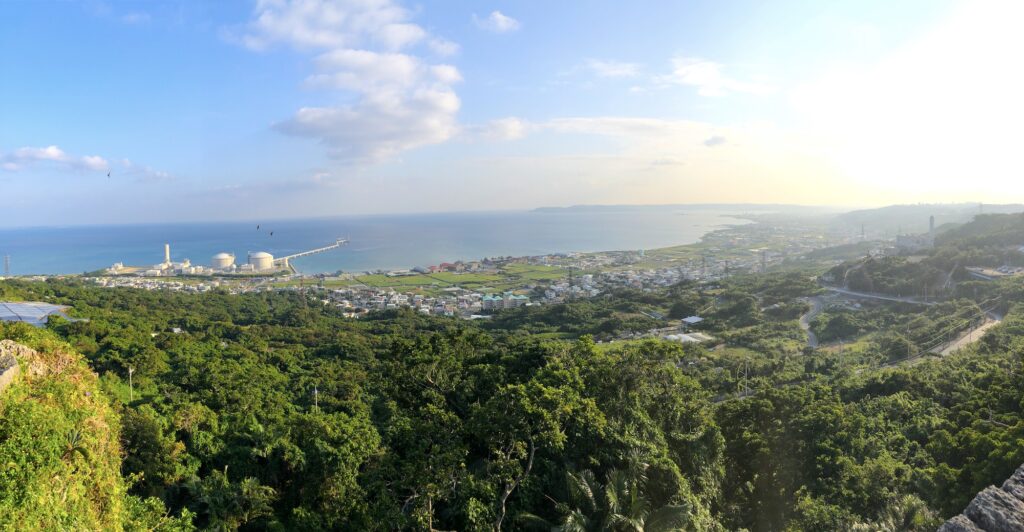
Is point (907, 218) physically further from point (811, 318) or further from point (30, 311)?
point (30, 311)

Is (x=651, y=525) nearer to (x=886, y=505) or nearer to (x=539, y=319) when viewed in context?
(x=886, y=505)

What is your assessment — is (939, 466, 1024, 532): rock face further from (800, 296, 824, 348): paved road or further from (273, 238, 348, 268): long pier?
(273, 238, 348, 268): long pier

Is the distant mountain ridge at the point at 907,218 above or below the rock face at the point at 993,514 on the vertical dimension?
above

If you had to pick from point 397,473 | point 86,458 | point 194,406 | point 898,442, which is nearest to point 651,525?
point 397,473

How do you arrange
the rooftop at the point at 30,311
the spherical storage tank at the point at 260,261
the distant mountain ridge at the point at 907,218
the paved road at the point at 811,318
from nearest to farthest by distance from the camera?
the rooftop at the point at 30,311, the paved road at the point at 811,318, the spherical storage tank at the point at 260,261, the distant mountain ridge at the point at 907,218

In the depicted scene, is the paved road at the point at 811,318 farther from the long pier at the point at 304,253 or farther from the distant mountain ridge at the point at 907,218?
the distant mountain ridge at the point at 907,218

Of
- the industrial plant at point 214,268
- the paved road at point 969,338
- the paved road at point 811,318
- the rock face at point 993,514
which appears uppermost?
the rock face at point 993,514

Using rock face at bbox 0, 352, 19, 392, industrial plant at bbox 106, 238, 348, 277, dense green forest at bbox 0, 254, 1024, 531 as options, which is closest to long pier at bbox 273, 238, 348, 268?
industrial plant at bbox 106, 238, 348, 277

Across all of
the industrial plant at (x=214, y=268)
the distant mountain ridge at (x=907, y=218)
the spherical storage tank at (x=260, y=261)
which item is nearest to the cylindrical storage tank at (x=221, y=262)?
the industrial plant at (x=214, y=268)
